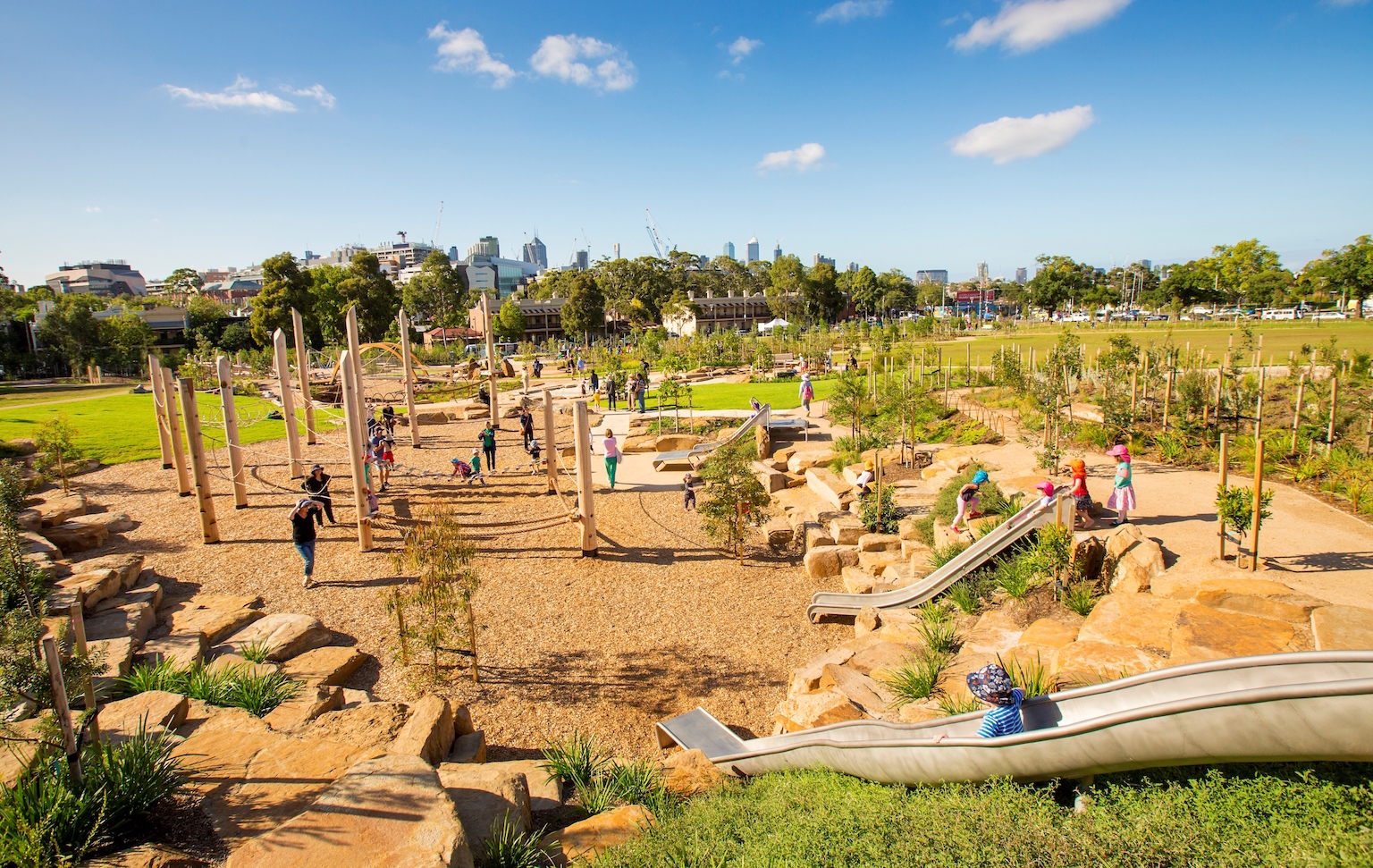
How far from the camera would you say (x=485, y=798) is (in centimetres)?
469

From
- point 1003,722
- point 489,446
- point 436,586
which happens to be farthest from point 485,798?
point 489,446

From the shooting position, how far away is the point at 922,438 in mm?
18562

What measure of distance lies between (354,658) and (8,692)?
378 centimetres

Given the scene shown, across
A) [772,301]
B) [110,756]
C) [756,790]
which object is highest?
[772,301]

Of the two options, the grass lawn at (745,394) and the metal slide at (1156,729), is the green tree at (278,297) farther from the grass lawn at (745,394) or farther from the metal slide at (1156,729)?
the metal slide at (1156,729)

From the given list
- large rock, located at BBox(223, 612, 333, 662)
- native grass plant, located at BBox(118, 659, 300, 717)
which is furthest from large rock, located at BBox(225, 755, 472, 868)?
large rock, located at BBox(223, 612, 333, 662)

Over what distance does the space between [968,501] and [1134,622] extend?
12.4 feet

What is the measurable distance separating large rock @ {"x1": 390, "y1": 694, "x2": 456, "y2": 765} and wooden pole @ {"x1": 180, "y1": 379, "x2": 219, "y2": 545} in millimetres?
8541

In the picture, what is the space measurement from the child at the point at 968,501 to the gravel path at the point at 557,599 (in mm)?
2510

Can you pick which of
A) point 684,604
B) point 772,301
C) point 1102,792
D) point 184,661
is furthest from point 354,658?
point 772,301

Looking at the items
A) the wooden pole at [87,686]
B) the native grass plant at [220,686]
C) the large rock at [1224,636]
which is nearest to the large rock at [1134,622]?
the large rock at [1224,636]

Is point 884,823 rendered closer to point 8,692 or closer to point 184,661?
point 8,692

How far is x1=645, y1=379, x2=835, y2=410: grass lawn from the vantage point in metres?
27.2

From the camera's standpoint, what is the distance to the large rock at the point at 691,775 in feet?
17.2
